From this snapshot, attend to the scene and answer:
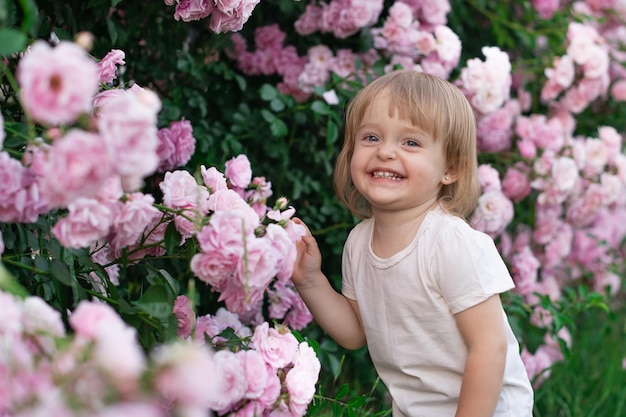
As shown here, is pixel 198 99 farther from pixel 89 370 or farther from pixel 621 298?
pixel 621 298

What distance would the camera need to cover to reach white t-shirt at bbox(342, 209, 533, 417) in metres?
1.75

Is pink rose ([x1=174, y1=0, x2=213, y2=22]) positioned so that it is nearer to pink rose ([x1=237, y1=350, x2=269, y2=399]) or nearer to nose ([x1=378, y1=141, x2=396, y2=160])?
nose ([x1=378, y1=141, x2=396, y2=160])

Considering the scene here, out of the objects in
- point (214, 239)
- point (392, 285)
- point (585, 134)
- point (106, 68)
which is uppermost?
point (106, 68)

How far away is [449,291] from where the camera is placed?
69.1 inches

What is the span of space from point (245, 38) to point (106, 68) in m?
1.30

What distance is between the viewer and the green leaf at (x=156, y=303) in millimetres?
1321

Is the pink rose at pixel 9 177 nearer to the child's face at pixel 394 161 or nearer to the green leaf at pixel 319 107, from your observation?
the child's face at pixel 394 161

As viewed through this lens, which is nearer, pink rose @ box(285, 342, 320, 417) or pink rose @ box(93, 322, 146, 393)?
pink rose @ box(93, 322, 146, 393)

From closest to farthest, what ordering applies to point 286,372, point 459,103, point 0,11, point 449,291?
1. point 0,11
2. point 286,372
3. point 449,291
4. point 459,103

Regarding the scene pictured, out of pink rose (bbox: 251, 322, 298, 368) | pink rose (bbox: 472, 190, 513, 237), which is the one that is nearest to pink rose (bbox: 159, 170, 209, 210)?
pink rose (bbox: 251, 322, 298, 368)

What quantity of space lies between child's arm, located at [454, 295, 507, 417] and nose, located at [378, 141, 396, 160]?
0.39 metres

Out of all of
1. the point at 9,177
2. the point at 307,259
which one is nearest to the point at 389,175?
the point at 307,259

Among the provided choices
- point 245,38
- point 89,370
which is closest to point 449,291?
point 89,370

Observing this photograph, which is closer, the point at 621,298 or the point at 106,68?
the point at 106,68
